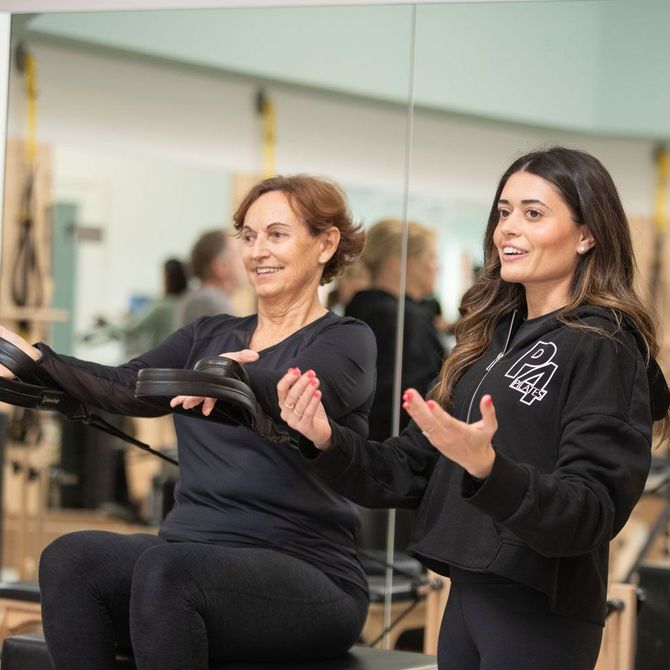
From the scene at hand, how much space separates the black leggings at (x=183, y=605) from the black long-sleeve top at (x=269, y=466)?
7 centimetres

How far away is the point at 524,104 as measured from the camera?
9.77 feet

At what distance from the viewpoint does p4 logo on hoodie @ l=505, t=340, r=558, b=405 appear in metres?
1.78

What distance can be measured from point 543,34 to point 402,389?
0.93 meters

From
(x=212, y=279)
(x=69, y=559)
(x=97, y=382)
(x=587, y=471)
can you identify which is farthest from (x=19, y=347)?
(x=212, y=279)

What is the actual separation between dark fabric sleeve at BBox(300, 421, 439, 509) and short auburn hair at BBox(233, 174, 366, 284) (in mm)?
512

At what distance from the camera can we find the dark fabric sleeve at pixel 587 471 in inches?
61.1

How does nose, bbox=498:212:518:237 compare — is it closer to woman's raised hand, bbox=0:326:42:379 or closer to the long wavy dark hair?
the long wavy dark hair

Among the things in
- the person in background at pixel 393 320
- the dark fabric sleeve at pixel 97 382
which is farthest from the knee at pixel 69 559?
the person in background at pixel 393 320

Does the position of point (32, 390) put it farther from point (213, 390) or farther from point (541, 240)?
point (541, 240)

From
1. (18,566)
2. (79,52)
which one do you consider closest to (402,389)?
(79,52)

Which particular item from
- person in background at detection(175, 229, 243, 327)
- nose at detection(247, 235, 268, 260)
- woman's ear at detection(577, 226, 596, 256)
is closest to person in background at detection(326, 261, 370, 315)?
nose at detection(247, 235, 268, 260)

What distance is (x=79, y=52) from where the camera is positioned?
423 cm

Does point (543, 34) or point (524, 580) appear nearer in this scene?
point (524, 580)

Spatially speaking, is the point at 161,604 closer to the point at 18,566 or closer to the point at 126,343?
the point at 18,566
